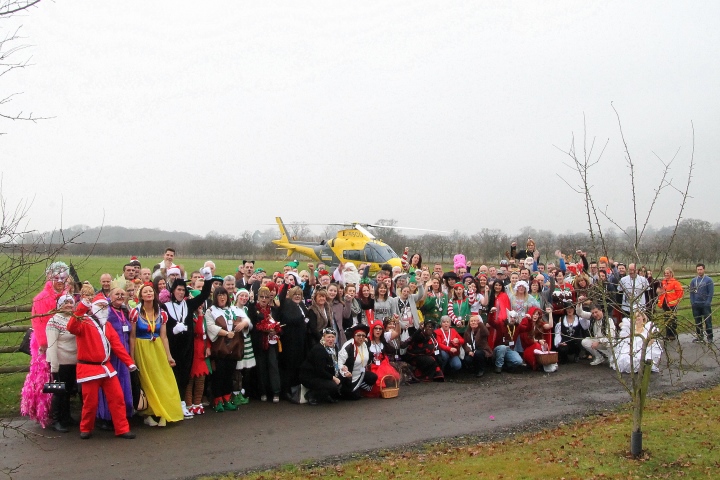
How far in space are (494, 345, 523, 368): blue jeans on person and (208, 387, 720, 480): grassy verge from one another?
11.1ft

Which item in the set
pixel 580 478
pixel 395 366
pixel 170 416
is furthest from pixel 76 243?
pixel 395 366

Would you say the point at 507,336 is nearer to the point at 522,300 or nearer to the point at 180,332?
the point at 522,300

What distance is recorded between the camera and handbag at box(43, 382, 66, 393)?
7383 millimetres

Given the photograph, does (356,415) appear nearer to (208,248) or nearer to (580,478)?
(580,478)

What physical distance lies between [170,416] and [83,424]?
3.51 ft

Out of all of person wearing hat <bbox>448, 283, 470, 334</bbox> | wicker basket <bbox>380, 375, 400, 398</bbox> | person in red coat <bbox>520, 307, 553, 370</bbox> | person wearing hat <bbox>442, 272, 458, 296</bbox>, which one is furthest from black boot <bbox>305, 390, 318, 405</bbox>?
person in red coat <bbox>520, 307, 553, 370</bbox>

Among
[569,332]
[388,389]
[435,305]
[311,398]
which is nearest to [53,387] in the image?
[311,398]

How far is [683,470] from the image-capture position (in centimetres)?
623

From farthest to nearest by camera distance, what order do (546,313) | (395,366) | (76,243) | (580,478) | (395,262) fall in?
(395,262)
(546,313)
(395,366)
(580,478)
(76,243)

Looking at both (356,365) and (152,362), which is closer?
(152,362)

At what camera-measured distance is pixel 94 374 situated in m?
7.36

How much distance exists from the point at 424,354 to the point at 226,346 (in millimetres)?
3755

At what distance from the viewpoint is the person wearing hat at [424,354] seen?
1073 cm

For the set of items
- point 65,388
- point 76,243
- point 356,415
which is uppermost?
point 76,243
